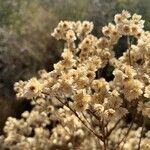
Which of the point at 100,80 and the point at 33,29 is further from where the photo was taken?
the point at 33,29

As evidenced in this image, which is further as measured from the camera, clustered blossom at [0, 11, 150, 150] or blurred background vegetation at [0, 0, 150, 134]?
blurred background vegetation at [0, 0, 150, 134]

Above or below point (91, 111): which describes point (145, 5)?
above

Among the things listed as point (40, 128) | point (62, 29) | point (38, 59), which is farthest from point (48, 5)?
point (62, 29)

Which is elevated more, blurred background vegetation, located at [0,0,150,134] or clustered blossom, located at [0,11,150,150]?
blurred background vegetation, located at [0,0,150,134]

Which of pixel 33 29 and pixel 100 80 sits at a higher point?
pixel 33 29

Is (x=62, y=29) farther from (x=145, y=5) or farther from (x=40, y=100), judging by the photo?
(x=145, y=5)

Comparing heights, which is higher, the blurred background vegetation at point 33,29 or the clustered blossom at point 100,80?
the blurred background vegetation at point 33,29

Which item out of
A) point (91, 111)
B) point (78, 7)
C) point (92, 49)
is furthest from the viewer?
point (78, 7)

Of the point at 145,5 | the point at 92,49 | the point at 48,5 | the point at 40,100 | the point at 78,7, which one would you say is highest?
the point at 48,5
